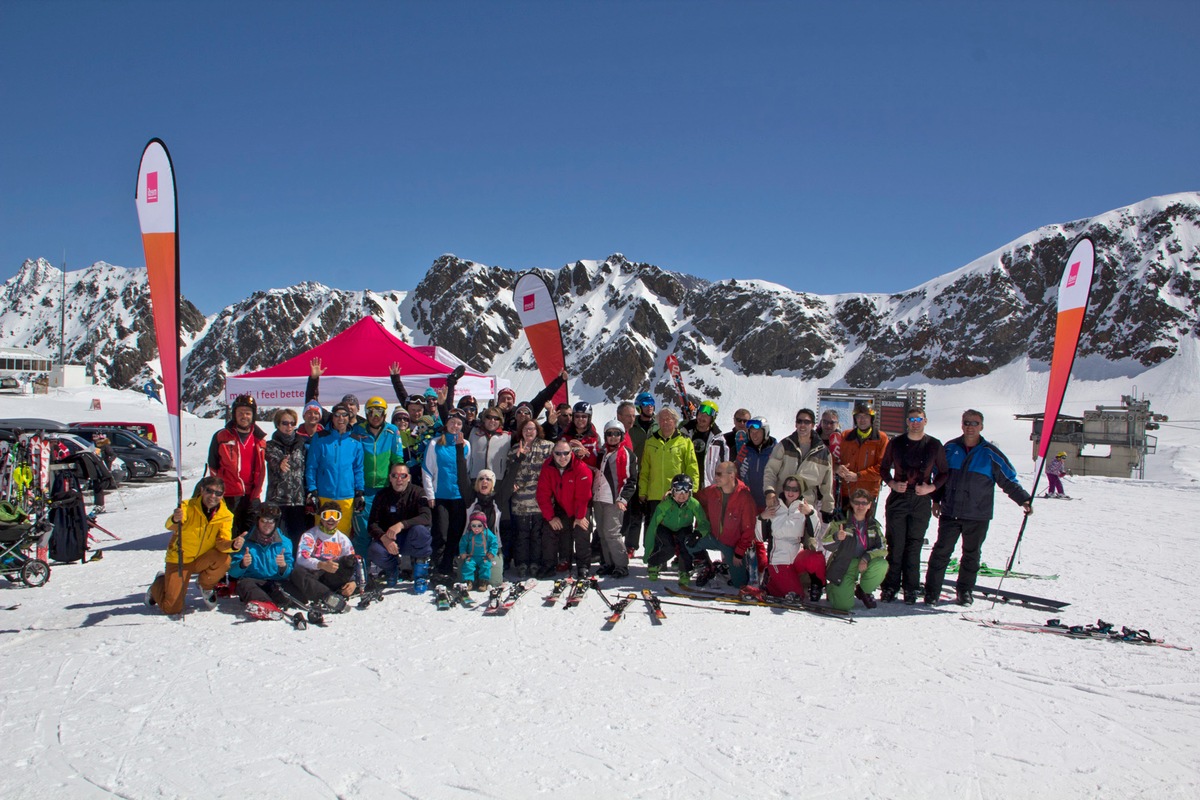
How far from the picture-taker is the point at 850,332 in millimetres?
100750

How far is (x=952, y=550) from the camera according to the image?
5.61m

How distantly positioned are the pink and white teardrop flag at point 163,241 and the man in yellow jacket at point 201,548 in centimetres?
48

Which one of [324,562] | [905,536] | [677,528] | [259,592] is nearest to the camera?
[259,592]

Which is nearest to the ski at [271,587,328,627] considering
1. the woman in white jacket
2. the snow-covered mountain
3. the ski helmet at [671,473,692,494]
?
the ski helmet at [671,473,692,494]

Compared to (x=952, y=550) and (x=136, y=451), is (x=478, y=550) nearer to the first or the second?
(x=952, y=550)

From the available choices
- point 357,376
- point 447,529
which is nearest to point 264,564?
point 447,529

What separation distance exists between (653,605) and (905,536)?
232 centimetres

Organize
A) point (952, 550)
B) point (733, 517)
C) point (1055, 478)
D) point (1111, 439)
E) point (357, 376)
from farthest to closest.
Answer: point (1111, 439), point (1055, 478), point (357, 376), point (733, 517), point (952, 550)

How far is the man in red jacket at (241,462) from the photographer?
18.2 ft

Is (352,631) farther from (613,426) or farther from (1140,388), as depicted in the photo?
(1140,388)

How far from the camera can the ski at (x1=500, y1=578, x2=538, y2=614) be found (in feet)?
17.2

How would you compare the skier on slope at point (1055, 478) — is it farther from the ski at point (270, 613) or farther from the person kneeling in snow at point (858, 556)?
the ski at point (270, 613)

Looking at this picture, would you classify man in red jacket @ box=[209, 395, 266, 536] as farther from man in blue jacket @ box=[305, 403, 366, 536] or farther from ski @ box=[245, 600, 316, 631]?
ski @ box=[245, 600, 316, 631]

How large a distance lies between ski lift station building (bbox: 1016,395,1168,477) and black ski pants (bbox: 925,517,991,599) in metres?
21.0
